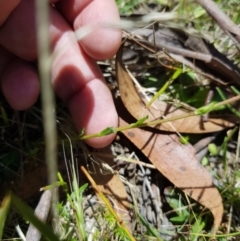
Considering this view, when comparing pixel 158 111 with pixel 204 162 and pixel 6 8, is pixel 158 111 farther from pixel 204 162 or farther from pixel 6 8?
pixel 6 8

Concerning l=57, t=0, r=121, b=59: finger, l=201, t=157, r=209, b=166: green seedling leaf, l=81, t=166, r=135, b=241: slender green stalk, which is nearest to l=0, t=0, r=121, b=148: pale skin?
l=57, t=0, r=121, b=59: finger

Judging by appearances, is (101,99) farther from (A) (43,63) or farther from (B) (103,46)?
(A) (43,63)

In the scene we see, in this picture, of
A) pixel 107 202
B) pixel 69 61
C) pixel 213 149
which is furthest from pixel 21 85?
pixel 213 149

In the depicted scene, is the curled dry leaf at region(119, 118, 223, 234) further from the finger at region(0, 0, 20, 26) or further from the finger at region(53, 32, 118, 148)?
the finger at region(0, 0, 20, 26)

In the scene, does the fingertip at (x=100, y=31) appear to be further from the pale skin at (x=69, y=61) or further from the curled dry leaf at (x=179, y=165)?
the curled dry leaf at (x=179, y=165)

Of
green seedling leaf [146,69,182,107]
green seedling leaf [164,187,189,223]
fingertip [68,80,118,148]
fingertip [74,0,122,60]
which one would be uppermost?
fingertip [74,0,122,60]

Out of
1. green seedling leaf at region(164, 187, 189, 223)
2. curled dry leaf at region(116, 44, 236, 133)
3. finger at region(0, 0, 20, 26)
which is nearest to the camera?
finger at region(0, 0, 20, 26)

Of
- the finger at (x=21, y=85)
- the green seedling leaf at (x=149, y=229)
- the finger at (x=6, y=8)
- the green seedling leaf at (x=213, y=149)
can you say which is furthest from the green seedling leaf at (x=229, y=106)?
the finger at (x=6, y=8)
